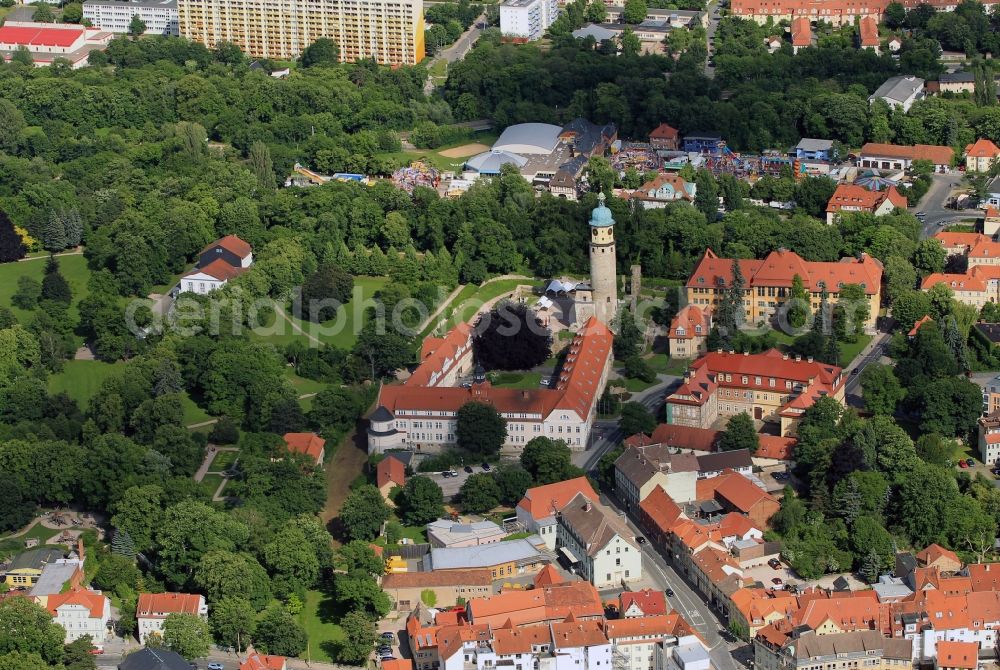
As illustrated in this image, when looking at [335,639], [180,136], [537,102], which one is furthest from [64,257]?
[335,639]

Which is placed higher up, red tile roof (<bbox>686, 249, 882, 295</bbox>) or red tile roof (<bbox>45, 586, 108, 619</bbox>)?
red tile roof (<bbox>686, 249, 882, 295</bbox>)

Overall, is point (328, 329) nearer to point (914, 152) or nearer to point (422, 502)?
point (422, 502)

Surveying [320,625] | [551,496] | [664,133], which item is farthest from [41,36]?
[320,625]

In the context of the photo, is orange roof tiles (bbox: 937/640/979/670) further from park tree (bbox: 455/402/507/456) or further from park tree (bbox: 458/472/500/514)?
park tree (bbox: 455/402/507/456)

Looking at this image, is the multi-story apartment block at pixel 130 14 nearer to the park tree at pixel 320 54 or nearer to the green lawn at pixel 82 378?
the park tree at pixel 320 54

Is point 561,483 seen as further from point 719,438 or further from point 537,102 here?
point 537,102

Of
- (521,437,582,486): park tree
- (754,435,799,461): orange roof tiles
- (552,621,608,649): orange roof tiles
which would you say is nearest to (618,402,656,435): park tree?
(521,437,582,486): park tree
